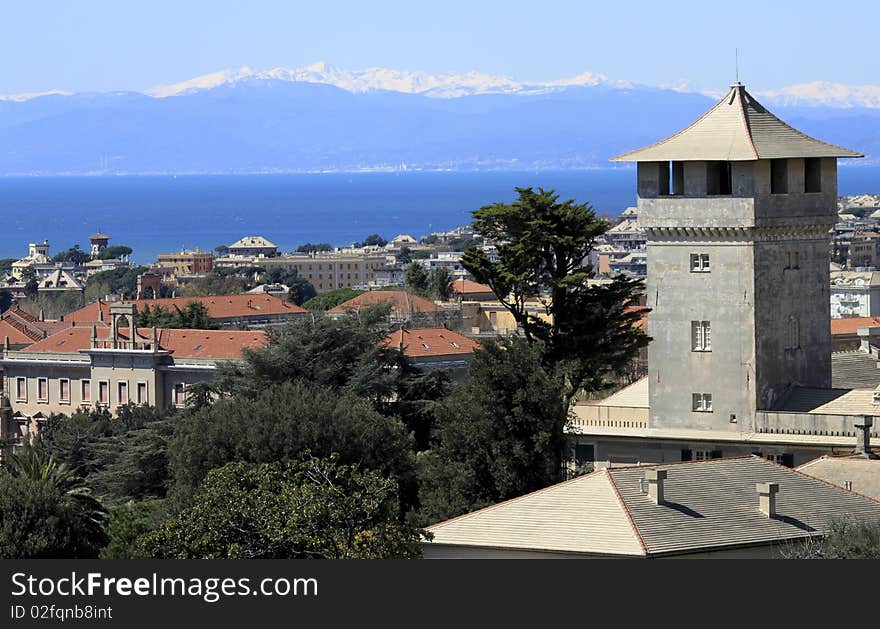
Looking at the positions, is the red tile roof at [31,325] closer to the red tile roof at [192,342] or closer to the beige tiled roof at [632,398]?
the red tile roof at [192,342]

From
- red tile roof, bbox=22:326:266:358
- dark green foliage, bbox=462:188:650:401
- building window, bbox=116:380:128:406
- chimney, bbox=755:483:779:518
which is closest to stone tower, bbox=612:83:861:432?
dark green foliage, bbox=462:188:650:401

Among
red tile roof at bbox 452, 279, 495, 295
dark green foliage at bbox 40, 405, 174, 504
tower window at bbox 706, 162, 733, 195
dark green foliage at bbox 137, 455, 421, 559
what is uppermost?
tower window at bbox 706, 162, 733, 195

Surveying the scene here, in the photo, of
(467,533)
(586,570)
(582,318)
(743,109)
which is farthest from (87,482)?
(586,570)

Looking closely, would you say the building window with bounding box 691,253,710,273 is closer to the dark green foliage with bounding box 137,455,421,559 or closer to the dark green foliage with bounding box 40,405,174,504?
the dark green foliage with bounding box 40,405,174,504

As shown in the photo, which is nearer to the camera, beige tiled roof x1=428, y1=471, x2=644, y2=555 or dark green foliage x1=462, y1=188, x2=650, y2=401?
beige tiled roof x1=428, y1=471, x2=644, y2=555

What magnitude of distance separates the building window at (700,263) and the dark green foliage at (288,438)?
6.55 meters

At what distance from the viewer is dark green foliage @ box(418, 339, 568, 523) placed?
40.7m

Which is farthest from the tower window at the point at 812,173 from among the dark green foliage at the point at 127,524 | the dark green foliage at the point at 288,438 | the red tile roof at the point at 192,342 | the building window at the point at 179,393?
the building window at the point at 179,393

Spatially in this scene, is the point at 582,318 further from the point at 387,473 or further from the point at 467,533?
the point at 467,533

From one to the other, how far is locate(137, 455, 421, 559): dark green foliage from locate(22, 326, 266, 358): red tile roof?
5373cm

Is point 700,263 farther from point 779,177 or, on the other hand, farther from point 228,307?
point 228,307

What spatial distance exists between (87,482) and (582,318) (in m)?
13.5

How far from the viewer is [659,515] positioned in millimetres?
32500

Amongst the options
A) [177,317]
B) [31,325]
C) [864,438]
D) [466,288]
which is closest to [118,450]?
[864,438]
